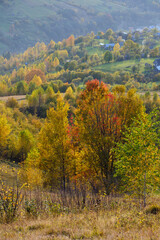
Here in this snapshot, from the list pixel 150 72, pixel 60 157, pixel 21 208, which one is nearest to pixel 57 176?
pixel 60 157

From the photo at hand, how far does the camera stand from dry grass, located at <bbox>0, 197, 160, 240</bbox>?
305 inches

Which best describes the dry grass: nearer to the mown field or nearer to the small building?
the small building

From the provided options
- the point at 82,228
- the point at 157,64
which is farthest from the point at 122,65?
the point at 82,228

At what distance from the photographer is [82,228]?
836cm

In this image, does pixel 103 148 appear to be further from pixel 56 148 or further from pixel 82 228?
pixel 82 228

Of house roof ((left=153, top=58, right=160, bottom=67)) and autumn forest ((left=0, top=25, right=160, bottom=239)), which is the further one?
house roof ((left=153, top=58, right=160, bottom=67))

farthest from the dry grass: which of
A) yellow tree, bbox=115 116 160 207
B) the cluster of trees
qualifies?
yellow tree, bbox=115 116 160 207

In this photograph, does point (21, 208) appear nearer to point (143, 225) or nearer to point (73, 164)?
point (143, 225)

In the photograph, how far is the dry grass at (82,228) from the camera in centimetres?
774

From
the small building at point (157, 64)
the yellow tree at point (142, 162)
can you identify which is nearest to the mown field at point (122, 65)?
the small building at point (157, 64)

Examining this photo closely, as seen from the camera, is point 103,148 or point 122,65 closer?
point 103,148

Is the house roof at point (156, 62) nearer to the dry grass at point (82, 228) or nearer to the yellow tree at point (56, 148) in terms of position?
the yellow tree at point (56, 148)

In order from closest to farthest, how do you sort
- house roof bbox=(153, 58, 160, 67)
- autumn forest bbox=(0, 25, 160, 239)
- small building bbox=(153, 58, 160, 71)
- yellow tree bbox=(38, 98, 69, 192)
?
autumn forest bbox=(0, 25, 160, 239)
yellow tree bbox=(38, 98, 69, 192)
small building bbox=(153, 58, 160, 71)
house roof bbox=(153, 58, 160, 67)

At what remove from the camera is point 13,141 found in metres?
59.0
